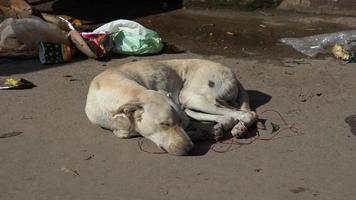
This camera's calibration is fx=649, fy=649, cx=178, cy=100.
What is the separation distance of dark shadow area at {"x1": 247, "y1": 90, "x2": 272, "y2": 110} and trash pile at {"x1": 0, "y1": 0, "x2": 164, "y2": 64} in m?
1.81

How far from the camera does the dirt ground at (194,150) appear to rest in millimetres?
4707

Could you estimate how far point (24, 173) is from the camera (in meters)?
4.98

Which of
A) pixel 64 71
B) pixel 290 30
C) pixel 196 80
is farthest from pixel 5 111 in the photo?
pixel 290 30

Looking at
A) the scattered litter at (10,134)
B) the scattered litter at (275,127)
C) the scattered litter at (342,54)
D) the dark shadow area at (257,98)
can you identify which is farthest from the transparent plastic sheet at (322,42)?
the scattered litter at (10,134)

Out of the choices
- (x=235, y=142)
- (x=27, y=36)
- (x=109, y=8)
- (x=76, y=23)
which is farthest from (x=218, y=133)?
(x=109, y=8)

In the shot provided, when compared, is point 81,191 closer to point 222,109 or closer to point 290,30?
point 222,109

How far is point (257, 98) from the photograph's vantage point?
6582 millimetres

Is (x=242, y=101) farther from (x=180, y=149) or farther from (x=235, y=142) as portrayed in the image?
(x=180, y=149)

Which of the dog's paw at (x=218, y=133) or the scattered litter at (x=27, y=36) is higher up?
the scattered litter at (x=27, y=36)

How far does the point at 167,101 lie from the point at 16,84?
2.20 meters

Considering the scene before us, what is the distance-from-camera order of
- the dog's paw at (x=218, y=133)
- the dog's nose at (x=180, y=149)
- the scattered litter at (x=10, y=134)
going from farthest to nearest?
the scattered litter at (x=10, y=134) → the dog's paw at (x=218, y=133) → the dog's nose at (x=180, y=149)

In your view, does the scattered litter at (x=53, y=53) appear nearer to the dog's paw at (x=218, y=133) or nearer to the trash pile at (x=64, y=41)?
the trash pile at (x=64, y=41)

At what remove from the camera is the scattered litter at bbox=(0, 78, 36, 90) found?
6.85m

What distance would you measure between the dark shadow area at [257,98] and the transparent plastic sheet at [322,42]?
1.72 metres
